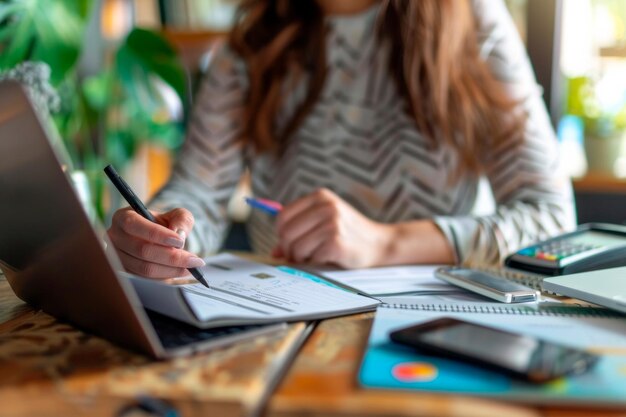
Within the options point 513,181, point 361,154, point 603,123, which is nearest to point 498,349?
point 513,181

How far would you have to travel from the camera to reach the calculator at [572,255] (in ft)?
2.37

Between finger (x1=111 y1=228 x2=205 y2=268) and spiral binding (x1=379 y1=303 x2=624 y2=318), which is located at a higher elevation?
finger (x1=111 y1=228 x2=205 y2=268)

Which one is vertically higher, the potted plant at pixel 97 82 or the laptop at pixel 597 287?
the potted plant at pixel 97 82

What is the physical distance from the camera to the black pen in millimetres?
608

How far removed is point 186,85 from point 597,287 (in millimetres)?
1251

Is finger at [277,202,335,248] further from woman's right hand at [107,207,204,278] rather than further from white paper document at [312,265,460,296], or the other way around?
woman's right hand at [107,207,204,278]

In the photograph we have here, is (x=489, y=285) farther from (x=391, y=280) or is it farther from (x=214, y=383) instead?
(x=214, y=383)

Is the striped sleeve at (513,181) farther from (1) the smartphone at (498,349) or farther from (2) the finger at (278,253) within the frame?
(1) the smartphone at (498,349)

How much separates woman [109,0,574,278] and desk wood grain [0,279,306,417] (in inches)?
18.2

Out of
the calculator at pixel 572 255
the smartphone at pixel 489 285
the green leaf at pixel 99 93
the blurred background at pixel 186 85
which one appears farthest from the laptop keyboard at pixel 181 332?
the green leaf at pixel 99 93

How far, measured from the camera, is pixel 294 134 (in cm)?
121

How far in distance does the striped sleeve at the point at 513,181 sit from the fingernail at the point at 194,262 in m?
0.37

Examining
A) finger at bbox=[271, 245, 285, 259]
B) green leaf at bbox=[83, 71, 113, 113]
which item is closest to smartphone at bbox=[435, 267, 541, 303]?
finger at bbox=[271, 245, 285, 259]

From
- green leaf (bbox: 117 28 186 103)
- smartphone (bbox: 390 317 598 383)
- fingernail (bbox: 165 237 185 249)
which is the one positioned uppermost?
green leaf (bbox: 117 28 186 103)
